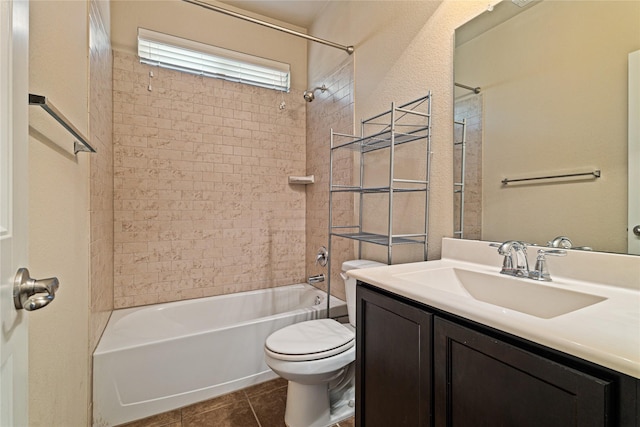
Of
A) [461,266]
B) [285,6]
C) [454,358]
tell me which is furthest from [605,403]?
[285,6]

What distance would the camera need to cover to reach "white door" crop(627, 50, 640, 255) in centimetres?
82

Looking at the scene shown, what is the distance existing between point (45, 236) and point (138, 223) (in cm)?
145

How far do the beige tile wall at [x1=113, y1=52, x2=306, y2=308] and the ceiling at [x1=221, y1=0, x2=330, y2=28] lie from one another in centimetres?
65

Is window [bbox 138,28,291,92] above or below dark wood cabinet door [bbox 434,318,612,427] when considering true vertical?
above

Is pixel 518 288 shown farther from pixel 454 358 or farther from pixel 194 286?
pixel 194 286

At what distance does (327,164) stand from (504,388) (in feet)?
6.62

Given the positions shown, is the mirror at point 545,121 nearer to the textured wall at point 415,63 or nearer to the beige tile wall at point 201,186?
the textured wall at point 415,63

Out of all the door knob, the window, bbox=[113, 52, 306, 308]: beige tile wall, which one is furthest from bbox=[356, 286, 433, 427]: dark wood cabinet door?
the window

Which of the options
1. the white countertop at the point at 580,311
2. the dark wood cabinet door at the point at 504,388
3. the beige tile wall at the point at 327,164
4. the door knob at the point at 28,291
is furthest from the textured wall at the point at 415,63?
the door knob at the point at 28,291

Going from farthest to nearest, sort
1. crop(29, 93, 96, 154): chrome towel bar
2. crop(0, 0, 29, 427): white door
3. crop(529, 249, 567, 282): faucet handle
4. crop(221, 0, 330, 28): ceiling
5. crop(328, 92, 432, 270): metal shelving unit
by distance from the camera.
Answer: crop(221, 0, 330, 28): ceiling, crop(328, 92, 432, 270): metal shelving unit, crop(529, 249, 567, 282): faucet handle, crop(29, 93, 96, 154): chrome towel bar, crop(0, 0, 29, 427): white door

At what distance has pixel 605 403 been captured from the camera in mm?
476

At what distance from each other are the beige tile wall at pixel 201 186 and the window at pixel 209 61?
7cm

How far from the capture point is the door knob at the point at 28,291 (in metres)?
0.50

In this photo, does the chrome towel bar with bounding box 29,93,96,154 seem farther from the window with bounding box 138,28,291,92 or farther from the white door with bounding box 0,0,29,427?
the window with bounding box 138,28,291,92
